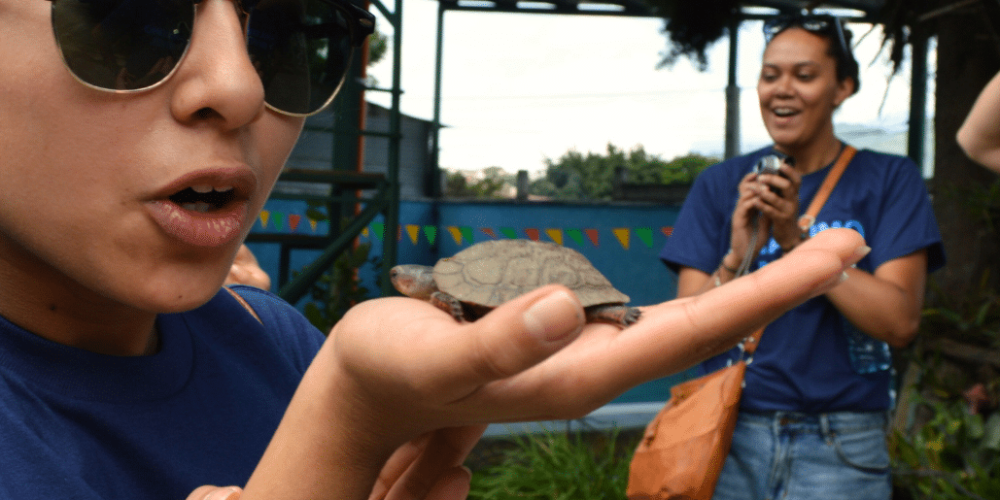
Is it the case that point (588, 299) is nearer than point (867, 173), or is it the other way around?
point (588, 299)

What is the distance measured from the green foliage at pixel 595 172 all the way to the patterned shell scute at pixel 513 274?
7163 mm

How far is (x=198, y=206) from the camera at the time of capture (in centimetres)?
93

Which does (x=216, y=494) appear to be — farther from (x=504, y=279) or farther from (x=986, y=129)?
(x=986, y=129)

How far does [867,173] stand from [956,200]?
295 centimetres

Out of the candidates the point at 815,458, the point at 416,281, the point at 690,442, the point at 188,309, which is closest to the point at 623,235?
the point at 815,458

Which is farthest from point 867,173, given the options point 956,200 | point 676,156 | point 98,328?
point 676,156

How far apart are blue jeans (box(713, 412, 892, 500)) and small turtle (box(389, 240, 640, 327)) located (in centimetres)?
131

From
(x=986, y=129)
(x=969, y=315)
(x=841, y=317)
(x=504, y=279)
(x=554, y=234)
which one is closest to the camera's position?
(x=504, y=279)

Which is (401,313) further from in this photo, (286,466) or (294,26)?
(294,26)

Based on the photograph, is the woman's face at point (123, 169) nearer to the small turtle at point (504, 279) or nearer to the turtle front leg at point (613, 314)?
the small turtle at point (504, 279)

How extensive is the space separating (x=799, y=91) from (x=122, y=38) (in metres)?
2.35

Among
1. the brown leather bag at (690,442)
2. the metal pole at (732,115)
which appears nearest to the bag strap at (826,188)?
the brown leather bag at (690,442)

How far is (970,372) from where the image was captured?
4.34 meters

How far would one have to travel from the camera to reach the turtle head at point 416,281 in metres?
1.49
